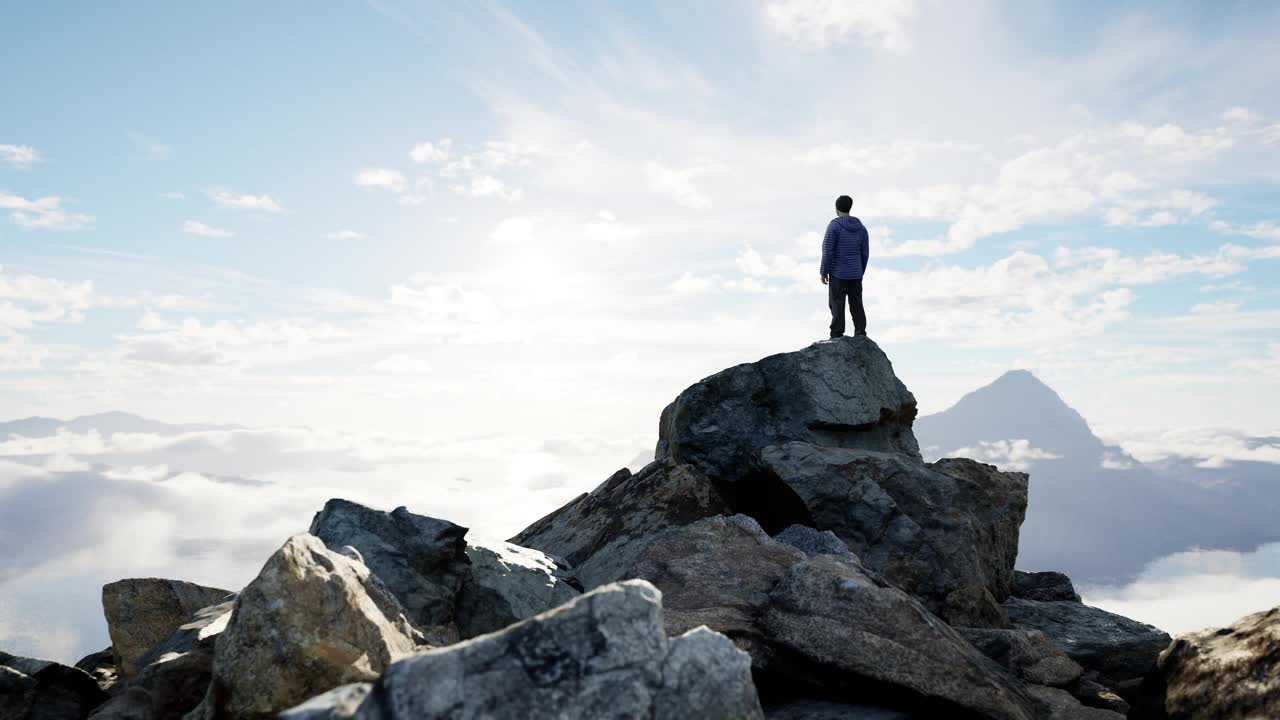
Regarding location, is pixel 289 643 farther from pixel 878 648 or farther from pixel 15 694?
pixel 15 694

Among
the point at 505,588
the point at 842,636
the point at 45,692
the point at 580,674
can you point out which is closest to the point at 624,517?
the point at 505,588

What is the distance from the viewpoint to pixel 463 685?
5.03 metres

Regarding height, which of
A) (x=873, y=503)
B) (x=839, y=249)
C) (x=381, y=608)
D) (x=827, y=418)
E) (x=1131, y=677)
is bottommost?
(x=1131, y=677)

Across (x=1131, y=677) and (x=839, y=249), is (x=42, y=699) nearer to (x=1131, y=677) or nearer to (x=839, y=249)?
(x=1131, y=677)

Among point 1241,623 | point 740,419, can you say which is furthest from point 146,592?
point 1241,623

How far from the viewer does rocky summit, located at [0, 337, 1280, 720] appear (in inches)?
208

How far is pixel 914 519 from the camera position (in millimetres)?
14797

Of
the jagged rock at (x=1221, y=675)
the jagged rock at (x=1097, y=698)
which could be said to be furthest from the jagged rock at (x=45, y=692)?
the jagged rock at (x=1097, y=698)

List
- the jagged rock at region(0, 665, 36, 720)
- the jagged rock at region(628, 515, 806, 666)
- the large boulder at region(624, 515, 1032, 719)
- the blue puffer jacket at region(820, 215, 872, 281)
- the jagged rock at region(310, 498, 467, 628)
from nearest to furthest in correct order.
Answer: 1. the large boulder at region(624, 515, 1032, 719)
2. the jagged rock at region(628, 515, 806, 666)
3. the jagged rock at region(0, 665, 36, 720)
4. the jagged rock at region(310, 498, 467, 628)
5. the blue puffer jacket at region(820, 215, 872, 281)

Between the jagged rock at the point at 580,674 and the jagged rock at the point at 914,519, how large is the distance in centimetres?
913

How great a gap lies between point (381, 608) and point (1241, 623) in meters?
8.06

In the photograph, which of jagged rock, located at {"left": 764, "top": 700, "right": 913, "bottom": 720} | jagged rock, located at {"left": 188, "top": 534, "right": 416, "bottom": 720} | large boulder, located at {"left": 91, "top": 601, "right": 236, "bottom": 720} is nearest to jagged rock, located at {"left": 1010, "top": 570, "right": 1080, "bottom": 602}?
jagged rock, located at {"left": 764, "top": 700, "right": 913, "bottom": 720}

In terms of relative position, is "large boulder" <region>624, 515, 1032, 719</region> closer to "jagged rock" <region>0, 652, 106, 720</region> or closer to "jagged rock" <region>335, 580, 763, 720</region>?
"jagged rock" <region>335, 580, 763, 720</region>

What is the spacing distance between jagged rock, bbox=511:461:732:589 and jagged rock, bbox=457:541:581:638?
1249 millimetres
